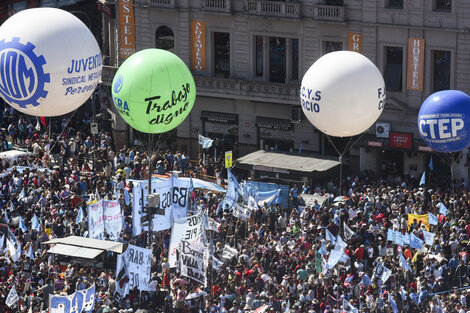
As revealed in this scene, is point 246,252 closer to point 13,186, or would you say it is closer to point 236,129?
point 13,186

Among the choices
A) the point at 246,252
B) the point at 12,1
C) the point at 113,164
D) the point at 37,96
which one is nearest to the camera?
the point at 37,96

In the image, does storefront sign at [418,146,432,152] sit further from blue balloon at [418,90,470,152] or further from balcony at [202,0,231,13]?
balcony at [202,0,231,13]

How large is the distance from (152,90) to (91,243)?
6953 mm

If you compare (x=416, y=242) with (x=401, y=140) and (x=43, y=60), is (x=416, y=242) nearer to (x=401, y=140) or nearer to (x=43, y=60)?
(x=43, y=60)

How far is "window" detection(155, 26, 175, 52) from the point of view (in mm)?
62094

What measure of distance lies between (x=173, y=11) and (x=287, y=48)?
6014mm

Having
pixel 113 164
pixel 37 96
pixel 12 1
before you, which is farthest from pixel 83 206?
pixel 12 1

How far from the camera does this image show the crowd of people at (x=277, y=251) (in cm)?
4075

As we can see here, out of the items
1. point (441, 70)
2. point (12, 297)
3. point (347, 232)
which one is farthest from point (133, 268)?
point (441, 70)

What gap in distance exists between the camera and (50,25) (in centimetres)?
3916

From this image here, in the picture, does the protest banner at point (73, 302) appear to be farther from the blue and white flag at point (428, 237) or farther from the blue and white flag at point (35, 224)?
the blue and white flag at point (428, 237)

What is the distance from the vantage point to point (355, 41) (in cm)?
5734

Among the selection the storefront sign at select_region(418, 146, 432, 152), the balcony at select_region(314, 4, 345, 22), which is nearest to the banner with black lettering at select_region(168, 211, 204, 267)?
the storefront sign at select_region(418, 146, 432, 152)

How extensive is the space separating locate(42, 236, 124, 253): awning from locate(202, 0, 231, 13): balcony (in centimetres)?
1772
